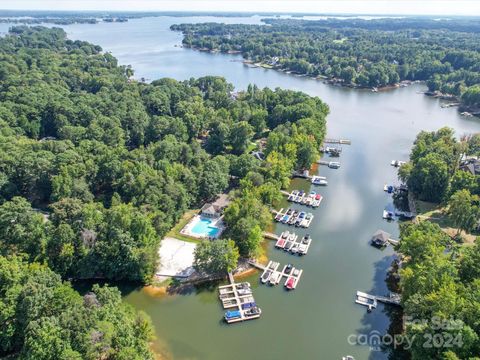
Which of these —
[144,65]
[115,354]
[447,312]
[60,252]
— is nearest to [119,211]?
[60,252]

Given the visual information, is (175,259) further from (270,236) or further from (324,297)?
(324,297)

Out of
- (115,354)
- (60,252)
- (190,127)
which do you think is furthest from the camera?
(190,127)

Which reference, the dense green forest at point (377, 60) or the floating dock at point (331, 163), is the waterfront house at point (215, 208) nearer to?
the floating dock at point (331, 163)

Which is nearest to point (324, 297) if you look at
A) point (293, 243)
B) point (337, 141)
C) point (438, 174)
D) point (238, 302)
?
point (293, 243)

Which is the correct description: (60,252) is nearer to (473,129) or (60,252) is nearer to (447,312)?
(447,312)

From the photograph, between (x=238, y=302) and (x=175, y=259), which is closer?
(x=238, y=302)

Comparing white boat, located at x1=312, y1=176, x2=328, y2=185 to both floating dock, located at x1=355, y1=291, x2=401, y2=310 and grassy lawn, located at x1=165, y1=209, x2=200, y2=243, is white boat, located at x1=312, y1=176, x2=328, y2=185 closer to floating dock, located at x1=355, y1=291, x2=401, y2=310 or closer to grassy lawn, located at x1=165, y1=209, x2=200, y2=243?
grassy lawn, located at x1=165, y1=209, x2=200, y2=243
